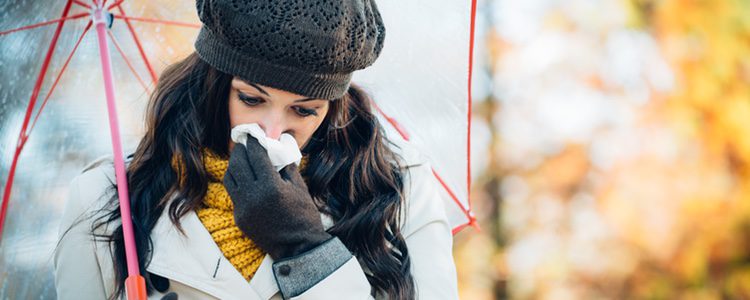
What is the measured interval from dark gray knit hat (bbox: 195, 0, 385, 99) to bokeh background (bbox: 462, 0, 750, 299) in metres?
5.84

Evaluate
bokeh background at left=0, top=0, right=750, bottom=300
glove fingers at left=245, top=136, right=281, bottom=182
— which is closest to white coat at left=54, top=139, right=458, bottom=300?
glove fingers at left=245, top=136, right=281, bottom=182

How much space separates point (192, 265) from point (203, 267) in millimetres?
25

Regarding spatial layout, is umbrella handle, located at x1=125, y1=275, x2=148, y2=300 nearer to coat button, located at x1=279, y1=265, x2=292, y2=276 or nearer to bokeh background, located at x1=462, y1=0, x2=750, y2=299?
coat button, located at x1=279, y1=265, x2=292, y2=276

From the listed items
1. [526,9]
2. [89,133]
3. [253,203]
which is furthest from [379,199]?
[526,9]

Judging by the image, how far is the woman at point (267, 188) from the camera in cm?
194

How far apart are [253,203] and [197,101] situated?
0.41 meters

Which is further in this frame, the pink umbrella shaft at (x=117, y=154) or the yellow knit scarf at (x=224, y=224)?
the yellow knit scarf at (x=224, y=224)

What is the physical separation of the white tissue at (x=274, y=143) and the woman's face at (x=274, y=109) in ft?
0.07

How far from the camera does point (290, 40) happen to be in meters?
1.91

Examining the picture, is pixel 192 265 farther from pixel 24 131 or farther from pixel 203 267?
pixel 24 131

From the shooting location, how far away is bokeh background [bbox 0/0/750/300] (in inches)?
300

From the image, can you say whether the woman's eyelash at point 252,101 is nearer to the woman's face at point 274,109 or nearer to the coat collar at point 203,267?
the woman's face at point 274,109

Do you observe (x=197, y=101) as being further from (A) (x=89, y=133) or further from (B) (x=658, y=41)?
(B) (x=658, y=41)

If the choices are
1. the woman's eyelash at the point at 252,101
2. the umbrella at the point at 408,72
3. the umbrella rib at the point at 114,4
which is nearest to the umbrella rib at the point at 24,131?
the umbrella at the point at 408,72
